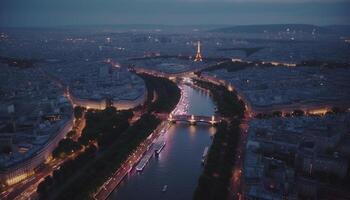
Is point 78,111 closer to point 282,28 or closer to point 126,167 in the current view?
point 126,167

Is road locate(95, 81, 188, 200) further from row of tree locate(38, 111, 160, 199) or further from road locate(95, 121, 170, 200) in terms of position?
row of tree locate(38, 111, 160, 199)

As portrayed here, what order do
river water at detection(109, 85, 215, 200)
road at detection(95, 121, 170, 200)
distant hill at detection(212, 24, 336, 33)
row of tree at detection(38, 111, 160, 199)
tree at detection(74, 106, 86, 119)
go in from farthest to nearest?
1. distant hill at detection(212, 24, 336, 33)
2. tree at detection(74, 106, 86, 119)
3. river water at detection(109, 85, 215, 200)
4. road at detection(95, 121, 170, 200)
5. row of tree at detection(38, 111, 160, 199)

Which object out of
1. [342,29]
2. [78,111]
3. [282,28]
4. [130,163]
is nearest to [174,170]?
[130,163]

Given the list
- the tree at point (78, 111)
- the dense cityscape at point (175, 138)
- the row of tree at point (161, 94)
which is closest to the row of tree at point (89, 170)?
the dense cityscape at point (175, 138)

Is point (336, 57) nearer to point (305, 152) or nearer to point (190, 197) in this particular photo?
point (305, 152)

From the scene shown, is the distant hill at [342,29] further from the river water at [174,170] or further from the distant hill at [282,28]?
the river water at [174,170]

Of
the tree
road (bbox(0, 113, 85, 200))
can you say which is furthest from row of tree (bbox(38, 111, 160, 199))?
the tree

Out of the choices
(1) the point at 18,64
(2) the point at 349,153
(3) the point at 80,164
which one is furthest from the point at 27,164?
(1) the point at 18,64

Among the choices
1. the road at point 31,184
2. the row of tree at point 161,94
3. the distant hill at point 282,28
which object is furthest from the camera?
the distant hill at point 282,28
